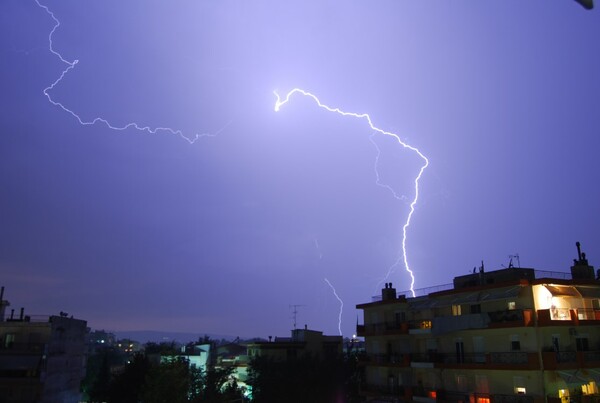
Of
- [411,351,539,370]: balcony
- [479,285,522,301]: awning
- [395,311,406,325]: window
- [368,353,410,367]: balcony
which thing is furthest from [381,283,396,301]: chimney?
[479,285,522,301]: awning

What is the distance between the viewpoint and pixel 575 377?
78.6 feet

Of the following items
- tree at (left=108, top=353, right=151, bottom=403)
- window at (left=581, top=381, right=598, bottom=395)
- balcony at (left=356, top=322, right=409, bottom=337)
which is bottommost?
tree at (left=108, top=353, right=151, bottom=403)

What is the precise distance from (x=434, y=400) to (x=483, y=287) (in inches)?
A: 298

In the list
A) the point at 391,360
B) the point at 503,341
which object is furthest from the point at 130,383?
the point at 503,341

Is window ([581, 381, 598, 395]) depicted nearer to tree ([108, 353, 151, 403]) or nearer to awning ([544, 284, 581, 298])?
awning ([544, 284, 581, 298])

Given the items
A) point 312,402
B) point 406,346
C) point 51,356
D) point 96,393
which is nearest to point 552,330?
point 406,346

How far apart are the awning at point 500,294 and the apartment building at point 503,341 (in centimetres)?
5

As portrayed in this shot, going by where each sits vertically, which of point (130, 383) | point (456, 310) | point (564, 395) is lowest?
point (130, 383)

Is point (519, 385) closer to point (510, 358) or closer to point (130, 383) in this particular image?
point (510, 358)

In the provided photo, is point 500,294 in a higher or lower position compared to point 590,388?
higher

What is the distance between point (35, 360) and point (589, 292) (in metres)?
35.7

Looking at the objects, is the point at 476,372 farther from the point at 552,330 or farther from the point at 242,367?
the point at 242,367

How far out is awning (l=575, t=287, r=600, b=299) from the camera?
26.6 metres

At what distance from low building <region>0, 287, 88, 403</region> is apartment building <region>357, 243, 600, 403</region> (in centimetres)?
2354
